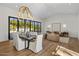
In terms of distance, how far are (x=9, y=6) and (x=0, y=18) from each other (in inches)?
15.4

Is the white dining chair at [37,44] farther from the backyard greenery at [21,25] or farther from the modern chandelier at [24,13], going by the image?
the modern chandelier at [24,13]

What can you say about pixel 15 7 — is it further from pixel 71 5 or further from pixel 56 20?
pixel 71 5

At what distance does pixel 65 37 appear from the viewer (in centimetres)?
227

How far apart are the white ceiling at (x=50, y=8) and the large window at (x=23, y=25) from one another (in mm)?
256

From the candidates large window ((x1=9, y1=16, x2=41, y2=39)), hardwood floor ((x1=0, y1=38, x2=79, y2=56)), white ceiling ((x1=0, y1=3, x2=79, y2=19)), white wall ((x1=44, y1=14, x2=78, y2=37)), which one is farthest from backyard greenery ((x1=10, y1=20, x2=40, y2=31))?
white wall ((x1=44, y1=14, x2=78, y2=37))

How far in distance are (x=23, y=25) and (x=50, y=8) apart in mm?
869

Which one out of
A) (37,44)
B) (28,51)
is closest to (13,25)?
(28,51)

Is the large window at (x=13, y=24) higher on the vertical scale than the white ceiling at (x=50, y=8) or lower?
lower

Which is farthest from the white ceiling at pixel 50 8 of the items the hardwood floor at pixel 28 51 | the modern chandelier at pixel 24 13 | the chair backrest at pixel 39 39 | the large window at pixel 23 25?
the hardwood floor at pixel 28 51

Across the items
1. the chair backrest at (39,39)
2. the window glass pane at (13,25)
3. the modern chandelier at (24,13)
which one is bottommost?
the chair backrest at (39,39)

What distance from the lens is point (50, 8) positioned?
7.25ft

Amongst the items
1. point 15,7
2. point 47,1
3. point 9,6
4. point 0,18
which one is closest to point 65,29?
point 47,1

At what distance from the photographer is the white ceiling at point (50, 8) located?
2105 mm

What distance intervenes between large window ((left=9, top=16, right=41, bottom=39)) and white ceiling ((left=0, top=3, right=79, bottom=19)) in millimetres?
256
